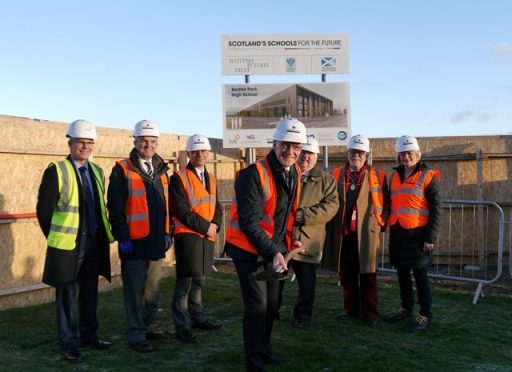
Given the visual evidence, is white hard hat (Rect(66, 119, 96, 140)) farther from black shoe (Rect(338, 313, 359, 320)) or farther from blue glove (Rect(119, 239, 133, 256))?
black shoe (Rect(338, 313, 359, 320))

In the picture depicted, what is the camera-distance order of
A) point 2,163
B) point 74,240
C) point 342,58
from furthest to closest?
point 342,58 < point 2,163 < point 74,240

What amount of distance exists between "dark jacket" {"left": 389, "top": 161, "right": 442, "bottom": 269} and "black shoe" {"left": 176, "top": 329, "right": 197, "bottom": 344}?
2469 millimetres

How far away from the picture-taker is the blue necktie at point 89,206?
5.46 meters

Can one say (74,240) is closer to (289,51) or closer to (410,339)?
(410,339)

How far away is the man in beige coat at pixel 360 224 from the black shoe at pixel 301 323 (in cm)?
69

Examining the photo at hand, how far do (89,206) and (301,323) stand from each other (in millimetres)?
2660

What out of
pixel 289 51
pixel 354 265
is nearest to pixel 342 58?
pixel 289 51

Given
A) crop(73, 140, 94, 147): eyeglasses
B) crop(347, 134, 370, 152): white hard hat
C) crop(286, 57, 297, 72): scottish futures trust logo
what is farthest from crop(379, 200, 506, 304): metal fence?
crop(73, 140, 94, 147): eyeglasses

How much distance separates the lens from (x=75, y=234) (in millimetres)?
5289

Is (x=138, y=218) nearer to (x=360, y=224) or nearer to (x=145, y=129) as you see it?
(x=145, y=129)

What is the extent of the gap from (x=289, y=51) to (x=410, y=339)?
631 centimetres

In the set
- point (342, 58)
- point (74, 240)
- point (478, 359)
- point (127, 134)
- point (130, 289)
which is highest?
point (342, 58)

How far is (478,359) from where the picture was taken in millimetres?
5473

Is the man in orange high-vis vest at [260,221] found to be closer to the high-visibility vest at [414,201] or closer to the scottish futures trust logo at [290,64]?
the high-visibility vest at [414,201]
